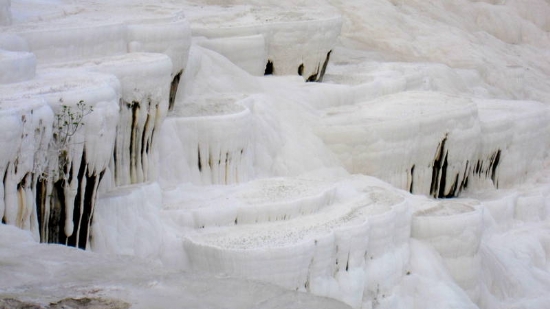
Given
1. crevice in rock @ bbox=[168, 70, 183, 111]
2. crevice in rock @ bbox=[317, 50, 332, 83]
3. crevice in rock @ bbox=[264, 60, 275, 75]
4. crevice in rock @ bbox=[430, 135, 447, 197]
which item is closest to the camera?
crevice in rock @ bbox=[168, 70, 183, 111]

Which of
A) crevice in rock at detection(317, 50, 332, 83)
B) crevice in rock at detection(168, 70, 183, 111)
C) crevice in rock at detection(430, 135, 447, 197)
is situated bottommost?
crevice in rock at detection(430, 135, 447, 197)

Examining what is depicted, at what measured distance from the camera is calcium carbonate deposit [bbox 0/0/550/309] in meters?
9.09

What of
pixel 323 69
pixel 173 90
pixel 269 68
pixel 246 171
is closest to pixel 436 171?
pixel 323 69

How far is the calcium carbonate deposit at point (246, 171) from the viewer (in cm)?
909

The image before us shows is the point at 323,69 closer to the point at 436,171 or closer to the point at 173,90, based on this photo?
the point at 436,171

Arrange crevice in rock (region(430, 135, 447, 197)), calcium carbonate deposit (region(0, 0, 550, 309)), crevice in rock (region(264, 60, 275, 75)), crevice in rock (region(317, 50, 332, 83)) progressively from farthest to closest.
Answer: crevice in rock (region(317, 50, 332, 83))
crevice in rock (region(264, 60, 275, 75))
crevice in rock (region(430, 135, 447, 197))
calcium carbonate deposit (region(0, 0, 550, 309))

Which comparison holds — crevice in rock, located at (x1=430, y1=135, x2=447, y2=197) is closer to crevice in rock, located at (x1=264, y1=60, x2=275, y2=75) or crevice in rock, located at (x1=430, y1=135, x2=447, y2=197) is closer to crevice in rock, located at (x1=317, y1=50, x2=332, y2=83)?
crevice in rock, located at (x1=317, y1=50, x2=332, y2=83)

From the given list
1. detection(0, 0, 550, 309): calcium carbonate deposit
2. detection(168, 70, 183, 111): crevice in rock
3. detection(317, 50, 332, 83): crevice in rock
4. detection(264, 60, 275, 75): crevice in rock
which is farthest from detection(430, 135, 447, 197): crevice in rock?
detection(168, 70, 183, 111): crevice in rock

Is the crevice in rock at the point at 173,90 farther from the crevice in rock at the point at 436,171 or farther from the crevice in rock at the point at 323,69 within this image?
the crevice in rock at the point at 323,69

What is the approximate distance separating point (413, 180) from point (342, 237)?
227 inches

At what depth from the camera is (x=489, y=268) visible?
A: 16.0 meters

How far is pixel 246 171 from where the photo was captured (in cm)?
1509

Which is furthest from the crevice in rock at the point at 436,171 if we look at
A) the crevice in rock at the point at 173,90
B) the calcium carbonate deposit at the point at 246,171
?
the crevice in rock at the point at 173,90


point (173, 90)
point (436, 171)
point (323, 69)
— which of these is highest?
point (173, 90)
